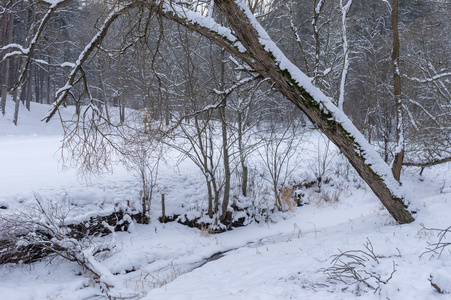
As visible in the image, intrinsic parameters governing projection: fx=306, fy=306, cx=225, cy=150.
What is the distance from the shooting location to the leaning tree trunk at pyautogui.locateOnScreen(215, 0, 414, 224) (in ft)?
14.0

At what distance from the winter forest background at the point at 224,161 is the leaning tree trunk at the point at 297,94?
0.9 inches

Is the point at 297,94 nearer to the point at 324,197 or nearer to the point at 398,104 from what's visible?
the point at 398,104

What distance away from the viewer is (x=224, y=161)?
35.5 feet

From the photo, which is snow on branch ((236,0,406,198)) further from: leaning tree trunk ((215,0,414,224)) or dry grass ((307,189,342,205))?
dry grass ((307,189,342,205))

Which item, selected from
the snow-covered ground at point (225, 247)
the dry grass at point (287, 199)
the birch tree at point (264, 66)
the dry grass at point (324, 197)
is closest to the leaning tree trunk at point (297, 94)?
the birch tree at point (264, 66)

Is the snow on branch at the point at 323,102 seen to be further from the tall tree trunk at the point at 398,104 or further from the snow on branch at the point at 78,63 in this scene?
the snow on branch at the point at 78,63

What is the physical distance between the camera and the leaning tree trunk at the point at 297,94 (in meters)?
4.25

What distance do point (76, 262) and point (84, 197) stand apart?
7.43 ft

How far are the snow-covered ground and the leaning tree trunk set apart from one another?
78cm

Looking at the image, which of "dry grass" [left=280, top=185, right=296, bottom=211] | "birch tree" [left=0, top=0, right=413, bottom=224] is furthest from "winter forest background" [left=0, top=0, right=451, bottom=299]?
"dry grass" [left=280, top=185, right=296, bottom=211]

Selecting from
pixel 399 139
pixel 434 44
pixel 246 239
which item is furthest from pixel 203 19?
pixel 434 44

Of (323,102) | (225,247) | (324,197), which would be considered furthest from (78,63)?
(324,197)

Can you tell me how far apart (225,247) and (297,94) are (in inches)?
245

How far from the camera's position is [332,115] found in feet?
15.4
